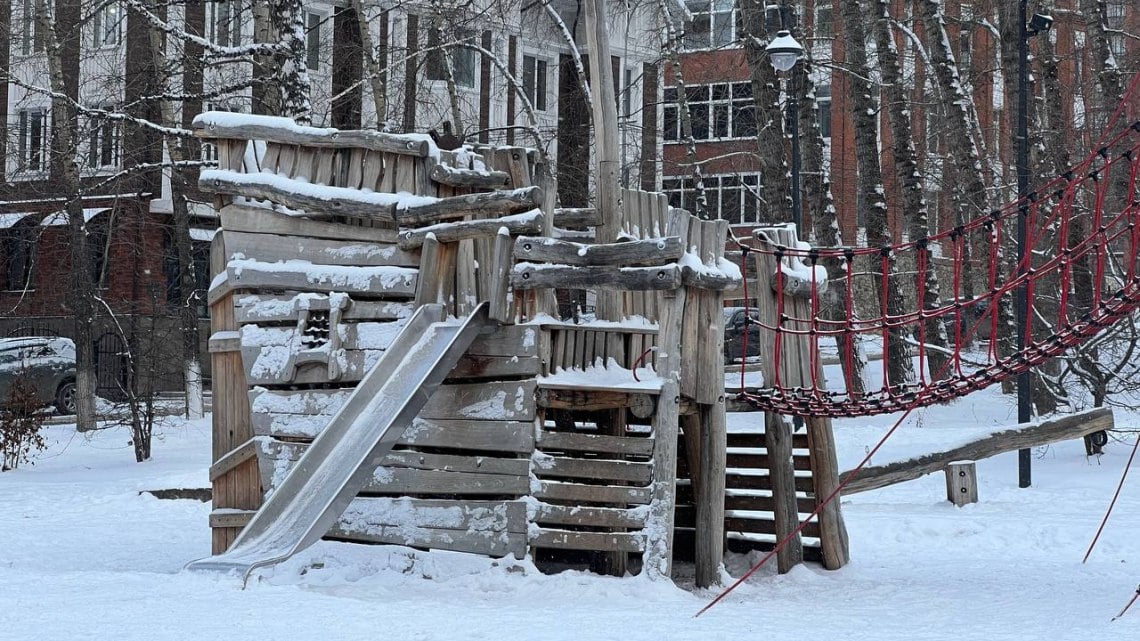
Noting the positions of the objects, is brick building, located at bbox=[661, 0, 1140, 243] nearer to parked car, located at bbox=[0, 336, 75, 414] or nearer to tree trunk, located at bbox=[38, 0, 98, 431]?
tree trunk, located at bbox=[38, 0, 98, 431]

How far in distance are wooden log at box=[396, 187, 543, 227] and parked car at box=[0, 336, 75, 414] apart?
17658 mm

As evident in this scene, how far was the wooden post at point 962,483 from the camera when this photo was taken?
1341cm

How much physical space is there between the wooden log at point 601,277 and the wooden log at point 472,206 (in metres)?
0.44

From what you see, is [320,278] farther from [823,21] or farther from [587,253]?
[823,21]

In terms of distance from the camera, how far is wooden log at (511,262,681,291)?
816cm

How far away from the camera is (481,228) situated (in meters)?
8.48

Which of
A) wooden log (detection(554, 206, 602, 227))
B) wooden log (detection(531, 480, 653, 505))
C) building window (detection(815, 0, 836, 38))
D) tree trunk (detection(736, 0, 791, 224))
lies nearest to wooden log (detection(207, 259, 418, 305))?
wooden log (detection(531, 480, 653, 505))

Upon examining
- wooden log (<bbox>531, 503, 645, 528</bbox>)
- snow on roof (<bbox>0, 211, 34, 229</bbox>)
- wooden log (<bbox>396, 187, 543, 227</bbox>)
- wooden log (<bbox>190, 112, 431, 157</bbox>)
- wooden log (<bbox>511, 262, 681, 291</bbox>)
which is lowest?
wooden log (<bbox>531, 503, 645, 528</bbox>)

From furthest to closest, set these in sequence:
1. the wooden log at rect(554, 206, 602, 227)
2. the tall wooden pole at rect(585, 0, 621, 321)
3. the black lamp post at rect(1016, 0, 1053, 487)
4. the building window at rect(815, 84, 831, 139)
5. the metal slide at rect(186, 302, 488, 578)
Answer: the building window at rect(815, 84, 831, 139)
the black lamp post at rect(1016, 0, 1053, 487)
the wooden log at rect(554, 206, 602, 227)
the tall wooden pole at rect(585, 0, 621, 321)
the metal slide at rect(186, 302, 488, 578)

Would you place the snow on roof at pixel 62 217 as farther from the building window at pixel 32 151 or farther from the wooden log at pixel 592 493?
the wooden log at pixel 592 493

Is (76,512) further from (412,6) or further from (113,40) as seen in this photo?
(113,40)

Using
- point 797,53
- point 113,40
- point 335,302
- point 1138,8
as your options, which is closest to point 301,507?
point 335,302

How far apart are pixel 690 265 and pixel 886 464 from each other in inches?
195

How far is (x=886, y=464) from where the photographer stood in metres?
12.5
